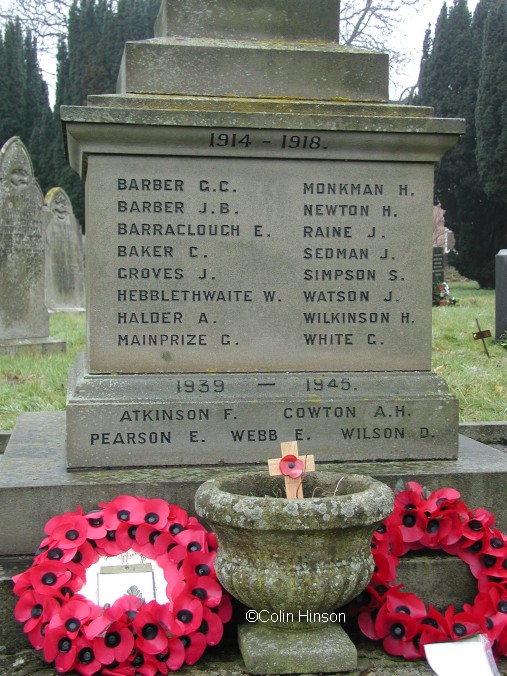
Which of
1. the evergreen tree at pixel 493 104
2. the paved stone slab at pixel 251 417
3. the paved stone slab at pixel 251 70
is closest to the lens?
the paved stone slab at pixel 251 417

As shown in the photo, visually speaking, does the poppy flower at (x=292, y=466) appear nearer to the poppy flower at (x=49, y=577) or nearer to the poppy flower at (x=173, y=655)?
the poppy flower at (x=173, y=655)

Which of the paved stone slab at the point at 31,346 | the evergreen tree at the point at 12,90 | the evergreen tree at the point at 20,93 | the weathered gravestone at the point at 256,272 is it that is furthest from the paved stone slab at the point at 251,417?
the evergreen tree at the point at 12,90

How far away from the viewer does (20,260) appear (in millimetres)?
10922

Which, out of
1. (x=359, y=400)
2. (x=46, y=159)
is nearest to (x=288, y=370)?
(x=359, y=400)

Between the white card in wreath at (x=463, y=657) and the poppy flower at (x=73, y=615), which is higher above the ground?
the poppy flower at (x=73, y=615)

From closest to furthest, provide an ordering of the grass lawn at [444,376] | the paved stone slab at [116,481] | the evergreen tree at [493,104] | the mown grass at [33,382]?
1. the paved stone slab at [116,481]
2. the mown grass at [33,382]
3. the grass lawn at [444,376]
4. the evergreen tree at [493,104]

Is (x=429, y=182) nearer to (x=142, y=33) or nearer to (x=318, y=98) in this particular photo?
(x=318, y=98)

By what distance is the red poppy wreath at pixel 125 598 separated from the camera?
106 inches

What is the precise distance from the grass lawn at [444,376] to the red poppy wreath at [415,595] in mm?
3067

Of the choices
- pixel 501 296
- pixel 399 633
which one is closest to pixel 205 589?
pixel 399 633

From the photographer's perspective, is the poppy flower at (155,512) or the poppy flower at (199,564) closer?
the poppy flower at (199,564)

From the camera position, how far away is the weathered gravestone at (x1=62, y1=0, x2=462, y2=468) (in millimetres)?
3701

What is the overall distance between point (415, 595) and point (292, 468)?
64 centimetres

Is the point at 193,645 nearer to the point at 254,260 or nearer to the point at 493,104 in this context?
the point at 254,260
